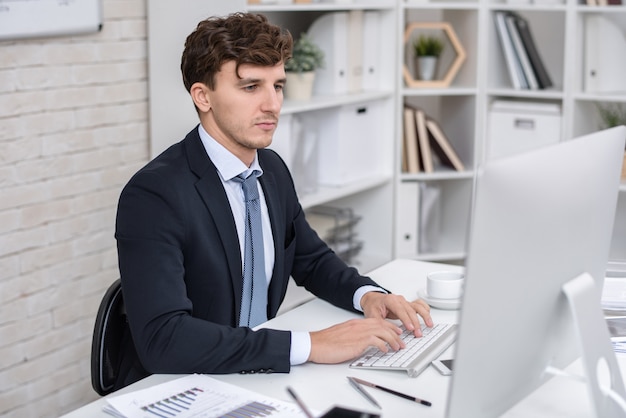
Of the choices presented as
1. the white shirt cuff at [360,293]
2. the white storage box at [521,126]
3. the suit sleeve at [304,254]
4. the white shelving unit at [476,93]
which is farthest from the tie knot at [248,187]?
the white storage box at [521,126]

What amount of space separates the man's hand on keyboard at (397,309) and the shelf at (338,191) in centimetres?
130

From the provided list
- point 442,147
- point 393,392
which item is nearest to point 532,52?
point 442,147

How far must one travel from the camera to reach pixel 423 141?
3.76m

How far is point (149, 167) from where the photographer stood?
181 cm

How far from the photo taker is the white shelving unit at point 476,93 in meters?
3.53

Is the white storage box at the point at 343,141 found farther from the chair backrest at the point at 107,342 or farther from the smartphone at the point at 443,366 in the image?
the smartphone at the point at 443,366

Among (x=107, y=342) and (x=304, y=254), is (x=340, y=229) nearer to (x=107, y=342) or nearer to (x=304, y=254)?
(x=304, y=254)

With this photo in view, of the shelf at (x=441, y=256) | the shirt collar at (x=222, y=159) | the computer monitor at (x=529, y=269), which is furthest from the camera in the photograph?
the shelf at (x=441, y=256)

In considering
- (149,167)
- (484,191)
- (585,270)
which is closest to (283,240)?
(149,167)

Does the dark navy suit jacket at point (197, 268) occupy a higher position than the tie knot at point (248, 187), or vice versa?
the tie knot at point (248, 187)

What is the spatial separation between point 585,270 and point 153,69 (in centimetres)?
193

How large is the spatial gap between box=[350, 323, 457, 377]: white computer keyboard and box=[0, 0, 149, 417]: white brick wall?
1.35 metres

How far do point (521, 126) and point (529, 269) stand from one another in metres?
2.62

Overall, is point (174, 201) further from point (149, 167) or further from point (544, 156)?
point (544, 156)
